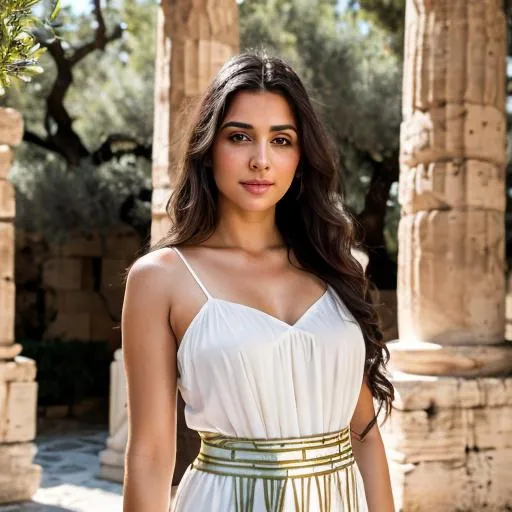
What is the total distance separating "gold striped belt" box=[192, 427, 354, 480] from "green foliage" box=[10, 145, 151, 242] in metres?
12.0

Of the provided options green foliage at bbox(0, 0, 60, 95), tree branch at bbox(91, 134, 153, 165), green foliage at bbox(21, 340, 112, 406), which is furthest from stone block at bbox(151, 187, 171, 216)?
tree branch at bbox(91, 134, 153, 165)

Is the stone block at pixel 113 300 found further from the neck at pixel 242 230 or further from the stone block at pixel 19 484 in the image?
the neck at pixel 242 230

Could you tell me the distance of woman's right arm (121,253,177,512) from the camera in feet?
6.19

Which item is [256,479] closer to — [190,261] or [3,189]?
[190,261]

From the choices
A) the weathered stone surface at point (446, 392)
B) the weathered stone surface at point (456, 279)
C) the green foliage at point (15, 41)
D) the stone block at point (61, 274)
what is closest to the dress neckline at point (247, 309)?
the green foliage at point (15, 41)

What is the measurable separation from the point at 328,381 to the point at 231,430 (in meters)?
0.24

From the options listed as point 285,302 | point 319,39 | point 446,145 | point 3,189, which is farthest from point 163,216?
point 319,39

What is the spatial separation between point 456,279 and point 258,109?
468 centimetres

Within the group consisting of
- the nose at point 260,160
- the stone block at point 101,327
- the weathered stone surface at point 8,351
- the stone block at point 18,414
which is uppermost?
the nose at point 260,160

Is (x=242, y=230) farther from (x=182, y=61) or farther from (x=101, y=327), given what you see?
(x=101, y=327)

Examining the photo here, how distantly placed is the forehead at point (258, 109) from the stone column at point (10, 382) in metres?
5.66

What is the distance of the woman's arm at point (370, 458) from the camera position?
2164mm

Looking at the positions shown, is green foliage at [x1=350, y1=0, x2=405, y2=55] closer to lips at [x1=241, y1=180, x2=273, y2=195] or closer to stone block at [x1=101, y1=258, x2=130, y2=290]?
stone block at [x1=101, y1=258, x2=130, y2=290]

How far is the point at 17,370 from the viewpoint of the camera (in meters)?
7.49
